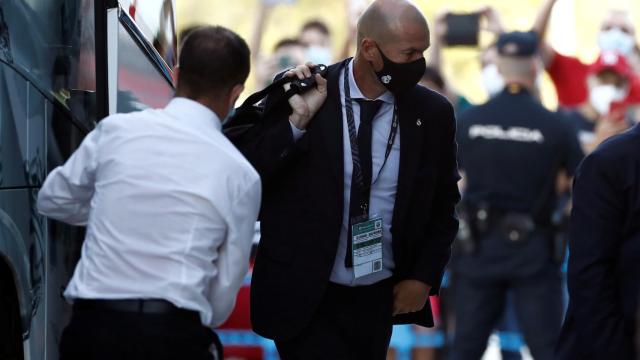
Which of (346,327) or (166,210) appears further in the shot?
(346,327)

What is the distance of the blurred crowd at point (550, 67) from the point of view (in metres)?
8.55

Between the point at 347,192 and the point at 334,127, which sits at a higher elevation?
the point at 334,127

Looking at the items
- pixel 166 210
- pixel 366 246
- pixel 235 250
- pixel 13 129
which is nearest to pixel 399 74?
pixel 366 246

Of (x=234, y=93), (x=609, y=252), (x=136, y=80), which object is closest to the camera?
(x=234, y=93)

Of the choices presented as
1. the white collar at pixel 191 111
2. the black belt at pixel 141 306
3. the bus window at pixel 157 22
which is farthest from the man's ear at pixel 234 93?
the bus window at pixel 157 22

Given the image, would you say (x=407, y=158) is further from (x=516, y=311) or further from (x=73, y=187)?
(x=516, y=311)

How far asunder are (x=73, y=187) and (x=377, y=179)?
1.14 meters

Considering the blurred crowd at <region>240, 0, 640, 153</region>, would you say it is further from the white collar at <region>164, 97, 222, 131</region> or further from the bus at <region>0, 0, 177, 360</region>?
the white collar at <region>164, 97, 222, 131</region>

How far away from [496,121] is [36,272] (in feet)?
13.8

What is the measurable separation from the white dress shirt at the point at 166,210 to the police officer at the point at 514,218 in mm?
4168

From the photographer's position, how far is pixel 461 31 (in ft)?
31.9

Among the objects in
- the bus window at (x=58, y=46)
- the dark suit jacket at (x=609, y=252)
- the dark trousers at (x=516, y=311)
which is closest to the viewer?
the bus window at (x=58, y=46)

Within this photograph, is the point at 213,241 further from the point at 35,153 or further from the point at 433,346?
the point at 433,346

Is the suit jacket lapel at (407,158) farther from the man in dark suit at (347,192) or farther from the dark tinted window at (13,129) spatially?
the dark tinted window at (13,129)
